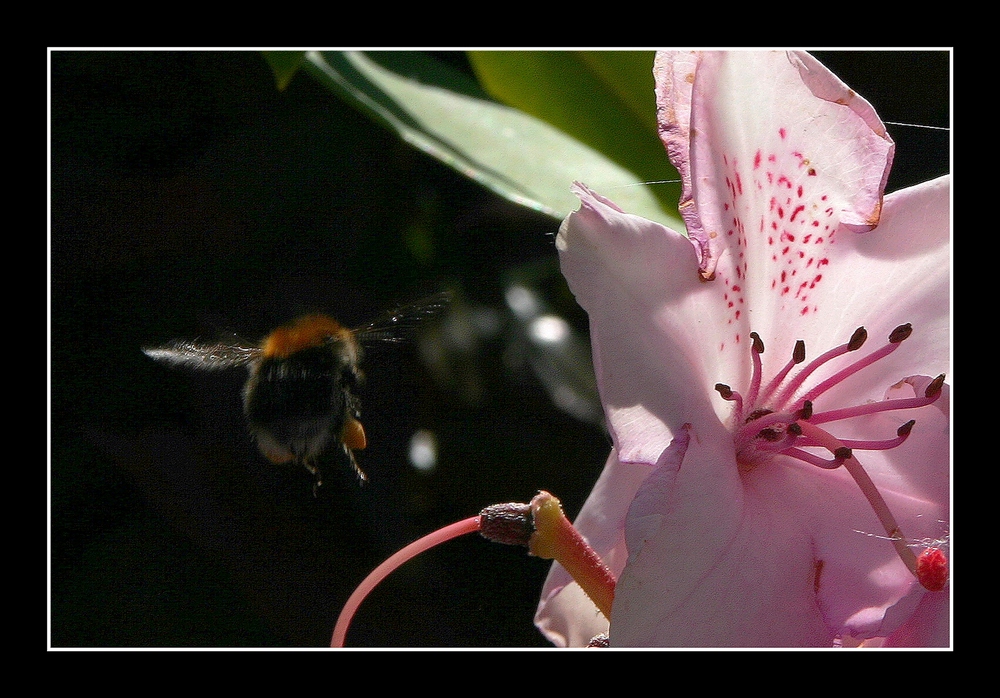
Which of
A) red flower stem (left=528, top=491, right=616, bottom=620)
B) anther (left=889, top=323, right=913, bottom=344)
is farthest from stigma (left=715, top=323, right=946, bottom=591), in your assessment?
red flower stem (left=528, top=491, right=616, bottom=620)

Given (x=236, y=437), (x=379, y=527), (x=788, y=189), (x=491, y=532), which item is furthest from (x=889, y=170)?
(x=379, y=527)

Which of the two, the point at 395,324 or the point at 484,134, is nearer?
the point at 395,324

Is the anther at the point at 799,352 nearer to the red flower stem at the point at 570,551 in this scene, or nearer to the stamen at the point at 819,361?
the stamen at the point at 819,361

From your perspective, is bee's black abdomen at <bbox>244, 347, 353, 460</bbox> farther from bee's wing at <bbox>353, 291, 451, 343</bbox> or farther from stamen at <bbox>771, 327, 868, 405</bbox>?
stamen at <bbox>771, 327, 868, 405</bbox>

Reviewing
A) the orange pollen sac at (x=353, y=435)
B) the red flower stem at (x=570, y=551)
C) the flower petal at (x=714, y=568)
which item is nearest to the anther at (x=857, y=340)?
the flower petal at (x=714, y=568)

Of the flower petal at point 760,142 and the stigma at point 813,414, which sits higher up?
the flower petal at point 760,142

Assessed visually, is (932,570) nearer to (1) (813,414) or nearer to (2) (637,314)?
(1) (813,414)

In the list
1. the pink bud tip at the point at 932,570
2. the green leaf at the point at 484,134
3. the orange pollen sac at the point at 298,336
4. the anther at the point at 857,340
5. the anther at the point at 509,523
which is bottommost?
the pink bud tip at the point at 932,570

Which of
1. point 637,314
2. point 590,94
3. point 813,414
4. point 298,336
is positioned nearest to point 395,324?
point 298,336
